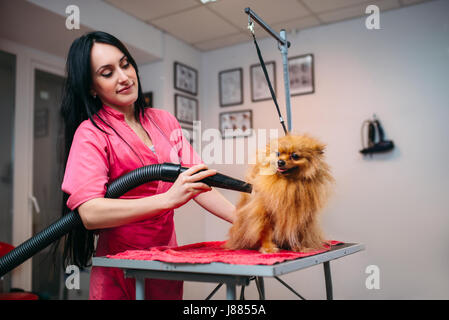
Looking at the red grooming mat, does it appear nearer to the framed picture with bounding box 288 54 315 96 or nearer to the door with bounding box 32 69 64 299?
the door with bounding box 32 69 64 299

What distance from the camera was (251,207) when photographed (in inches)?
51.6

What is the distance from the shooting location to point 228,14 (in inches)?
123

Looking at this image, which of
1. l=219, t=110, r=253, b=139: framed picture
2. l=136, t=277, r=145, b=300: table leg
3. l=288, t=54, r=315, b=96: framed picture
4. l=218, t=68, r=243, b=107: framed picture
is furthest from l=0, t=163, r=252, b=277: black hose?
l=218, t=68, r=243, b=107: framed picture

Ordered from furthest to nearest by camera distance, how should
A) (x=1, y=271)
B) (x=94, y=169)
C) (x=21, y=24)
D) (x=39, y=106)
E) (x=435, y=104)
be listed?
(x=39, y=106) → (x=435, y=104) → (x=21, y=24) → (x=1, y=271) → (x=94, y=169)

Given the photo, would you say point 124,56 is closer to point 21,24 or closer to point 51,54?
point 21,24

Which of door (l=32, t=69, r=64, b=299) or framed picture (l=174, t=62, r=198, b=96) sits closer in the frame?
door (l=32, t=69, r=64, b=299)

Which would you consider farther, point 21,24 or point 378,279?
point 378,279

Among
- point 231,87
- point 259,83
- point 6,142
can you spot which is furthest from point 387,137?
point 6,142

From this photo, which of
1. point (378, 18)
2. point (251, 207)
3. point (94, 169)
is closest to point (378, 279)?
point (378, 18)

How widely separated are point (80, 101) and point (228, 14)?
1.99 metres

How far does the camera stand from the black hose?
1.29 metres

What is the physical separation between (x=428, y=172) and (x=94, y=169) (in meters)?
2.78

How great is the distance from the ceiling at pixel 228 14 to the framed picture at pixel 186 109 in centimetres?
61

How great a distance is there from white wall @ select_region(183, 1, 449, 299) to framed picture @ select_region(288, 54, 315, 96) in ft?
0.17
